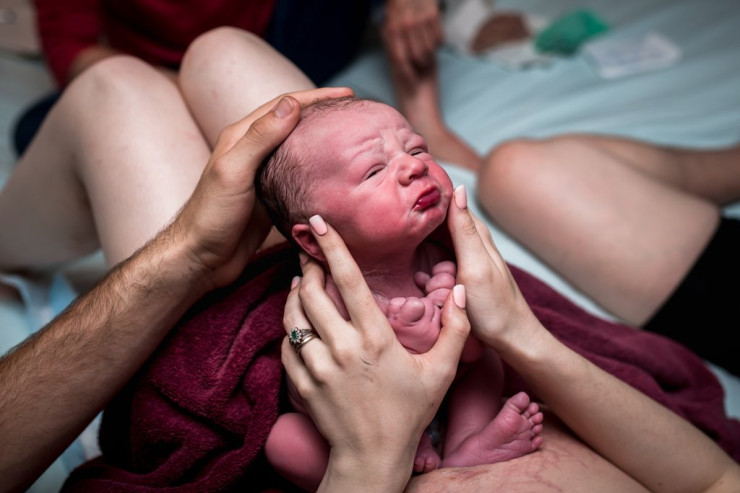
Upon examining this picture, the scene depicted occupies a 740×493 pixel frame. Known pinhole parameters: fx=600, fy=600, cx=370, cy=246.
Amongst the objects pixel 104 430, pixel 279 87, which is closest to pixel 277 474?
pixel 104 430

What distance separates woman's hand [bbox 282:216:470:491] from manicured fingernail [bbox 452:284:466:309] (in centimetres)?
2

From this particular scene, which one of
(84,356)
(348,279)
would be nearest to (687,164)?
(348,279)

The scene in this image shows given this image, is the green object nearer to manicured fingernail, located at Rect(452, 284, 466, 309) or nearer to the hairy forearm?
manicured fingernail, located at Rect(452, 284, 466, 309)

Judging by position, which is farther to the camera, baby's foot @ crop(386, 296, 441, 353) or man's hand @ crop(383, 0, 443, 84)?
man's hand @ crop(383, 0, 443, 84)

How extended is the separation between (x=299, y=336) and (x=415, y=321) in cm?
18

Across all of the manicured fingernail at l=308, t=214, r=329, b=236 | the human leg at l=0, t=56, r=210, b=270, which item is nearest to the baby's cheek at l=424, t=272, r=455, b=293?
the manicured fingernail at l=308, t=214, r=329, b=236

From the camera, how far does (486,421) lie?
1.04 m

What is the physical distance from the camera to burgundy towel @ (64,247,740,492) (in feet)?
3.31

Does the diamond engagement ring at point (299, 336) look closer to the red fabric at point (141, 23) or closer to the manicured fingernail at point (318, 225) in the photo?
the manicured fingernail at point (318, 225)

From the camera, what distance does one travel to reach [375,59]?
2566 millimetres

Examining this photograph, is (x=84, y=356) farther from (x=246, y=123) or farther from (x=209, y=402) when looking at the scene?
(x=246, y=123)

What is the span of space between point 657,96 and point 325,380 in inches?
74.8

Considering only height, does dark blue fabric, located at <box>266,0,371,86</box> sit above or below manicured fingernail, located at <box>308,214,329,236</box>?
below

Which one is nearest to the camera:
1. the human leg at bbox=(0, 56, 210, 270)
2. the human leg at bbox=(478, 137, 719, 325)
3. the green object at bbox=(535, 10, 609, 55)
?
the human leg at bbox=(0, 56, 210, 270)
